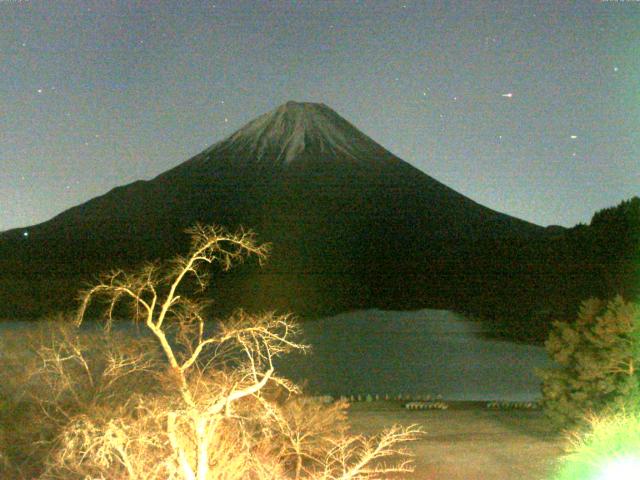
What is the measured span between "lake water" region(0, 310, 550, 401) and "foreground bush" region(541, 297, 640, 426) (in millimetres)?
5568

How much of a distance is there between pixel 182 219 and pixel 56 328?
76022 mm

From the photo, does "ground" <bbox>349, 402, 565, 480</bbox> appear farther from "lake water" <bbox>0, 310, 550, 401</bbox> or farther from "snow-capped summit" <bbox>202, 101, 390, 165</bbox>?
"snow-capped summit" <bbox>202, 101, 390, 165</bbox>

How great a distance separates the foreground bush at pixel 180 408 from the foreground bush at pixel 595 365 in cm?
325

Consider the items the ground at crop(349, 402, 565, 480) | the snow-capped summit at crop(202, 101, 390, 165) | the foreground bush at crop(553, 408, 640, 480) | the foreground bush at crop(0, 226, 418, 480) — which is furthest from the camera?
the snow-capped summit at crop(202, 101, 390, 165)

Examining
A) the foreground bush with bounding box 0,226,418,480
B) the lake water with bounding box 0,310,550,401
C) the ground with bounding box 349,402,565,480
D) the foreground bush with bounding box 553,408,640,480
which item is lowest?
the lake water with bounding box 0,310,550,401

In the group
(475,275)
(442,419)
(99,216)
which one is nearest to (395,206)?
(475,275)

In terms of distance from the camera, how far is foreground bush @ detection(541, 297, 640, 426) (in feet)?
43.9

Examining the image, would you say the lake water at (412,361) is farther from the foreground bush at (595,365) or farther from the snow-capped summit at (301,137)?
the snow-capped summit at (301,137)

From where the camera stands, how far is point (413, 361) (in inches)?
1507

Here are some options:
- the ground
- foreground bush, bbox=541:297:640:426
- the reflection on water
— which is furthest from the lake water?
foreground bush, bbox=541:297:640:426

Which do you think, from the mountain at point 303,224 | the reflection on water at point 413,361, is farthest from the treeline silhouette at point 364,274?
the reflection on water at point 413,361

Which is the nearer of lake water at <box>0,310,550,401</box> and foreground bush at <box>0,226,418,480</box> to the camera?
foreground bush at <box>0,226,418,480</box>

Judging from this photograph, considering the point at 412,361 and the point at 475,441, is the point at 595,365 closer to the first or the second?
the point at 475,441

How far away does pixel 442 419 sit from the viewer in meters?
16.6
